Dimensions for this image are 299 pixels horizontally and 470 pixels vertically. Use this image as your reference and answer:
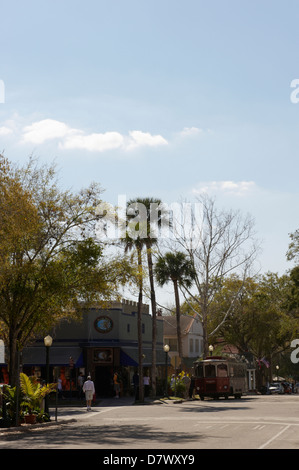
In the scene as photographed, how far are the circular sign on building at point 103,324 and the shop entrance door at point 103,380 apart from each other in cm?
279

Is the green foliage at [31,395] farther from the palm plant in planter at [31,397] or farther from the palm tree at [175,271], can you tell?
the palm tree at [175,271]

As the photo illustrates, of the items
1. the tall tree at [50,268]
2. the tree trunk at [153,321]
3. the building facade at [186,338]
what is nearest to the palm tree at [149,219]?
the tree trunk at [153,321]

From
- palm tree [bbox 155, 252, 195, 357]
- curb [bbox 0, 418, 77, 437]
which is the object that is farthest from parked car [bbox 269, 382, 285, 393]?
curb [bbox 0, 418, 77, 437]

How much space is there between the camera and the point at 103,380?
Result: 51.8 metres

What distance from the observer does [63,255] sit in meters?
30.0

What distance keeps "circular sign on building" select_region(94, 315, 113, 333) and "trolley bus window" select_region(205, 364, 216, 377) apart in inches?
377

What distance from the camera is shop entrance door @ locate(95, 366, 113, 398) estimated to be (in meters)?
51.7

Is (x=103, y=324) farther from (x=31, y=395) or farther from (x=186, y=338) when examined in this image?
(x=186, y=338)

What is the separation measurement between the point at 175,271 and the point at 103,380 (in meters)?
9.79

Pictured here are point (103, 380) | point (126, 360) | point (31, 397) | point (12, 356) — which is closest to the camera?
point (31, 397)

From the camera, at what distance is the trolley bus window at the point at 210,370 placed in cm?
4530

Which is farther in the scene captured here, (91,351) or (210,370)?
(91,351)

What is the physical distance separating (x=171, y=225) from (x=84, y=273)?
23269mm

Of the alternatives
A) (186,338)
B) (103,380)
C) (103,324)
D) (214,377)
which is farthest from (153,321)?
(186,338)
